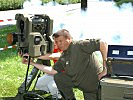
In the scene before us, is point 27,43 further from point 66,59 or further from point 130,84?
point 130,84

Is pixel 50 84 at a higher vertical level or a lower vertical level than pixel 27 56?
lower

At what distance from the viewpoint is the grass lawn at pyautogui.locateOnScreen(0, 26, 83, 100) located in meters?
6.66

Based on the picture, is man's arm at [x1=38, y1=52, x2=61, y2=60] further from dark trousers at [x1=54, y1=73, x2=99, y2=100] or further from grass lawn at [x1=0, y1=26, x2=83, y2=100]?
grass lawn at [x1=0, y1=26, x2=83, y2=100]

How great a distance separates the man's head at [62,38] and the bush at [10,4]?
69.5ft

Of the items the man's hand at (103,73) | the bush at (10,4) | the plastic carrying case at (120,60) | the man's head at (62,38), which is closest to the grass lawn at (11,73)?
the man's hand at (103,73)

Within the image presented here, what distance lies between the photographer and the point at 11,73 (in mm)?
7969

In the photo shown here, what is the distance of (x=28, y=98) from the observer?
5.55 metres

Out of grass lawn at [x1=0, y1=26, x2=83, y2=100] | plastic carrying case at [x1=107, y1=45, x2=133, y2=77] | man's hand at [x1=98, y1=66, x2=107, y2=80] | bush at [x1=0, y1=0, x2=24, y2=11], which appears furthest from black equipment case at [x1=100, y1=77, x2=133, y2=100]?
bush at [x1=0, y1=0, x2=24, y2=11]

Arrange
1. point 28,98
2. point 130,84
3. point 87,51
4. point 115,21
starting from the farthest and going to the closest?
point 115,21 → point 28,98 → point 87,51 → point 130,84

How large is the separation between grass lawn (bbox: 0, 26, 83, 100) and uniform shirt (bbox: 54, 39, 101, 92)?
124cm

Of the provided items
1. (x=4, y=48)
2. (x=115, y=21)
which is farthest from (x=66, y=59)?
(x=115, y=21)

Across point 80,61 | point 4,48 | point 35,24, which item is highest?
point 35,24

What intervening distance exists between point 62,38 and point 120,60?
0.88 m

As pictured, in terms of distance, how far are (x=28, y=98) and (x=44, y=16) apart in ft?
4.04
